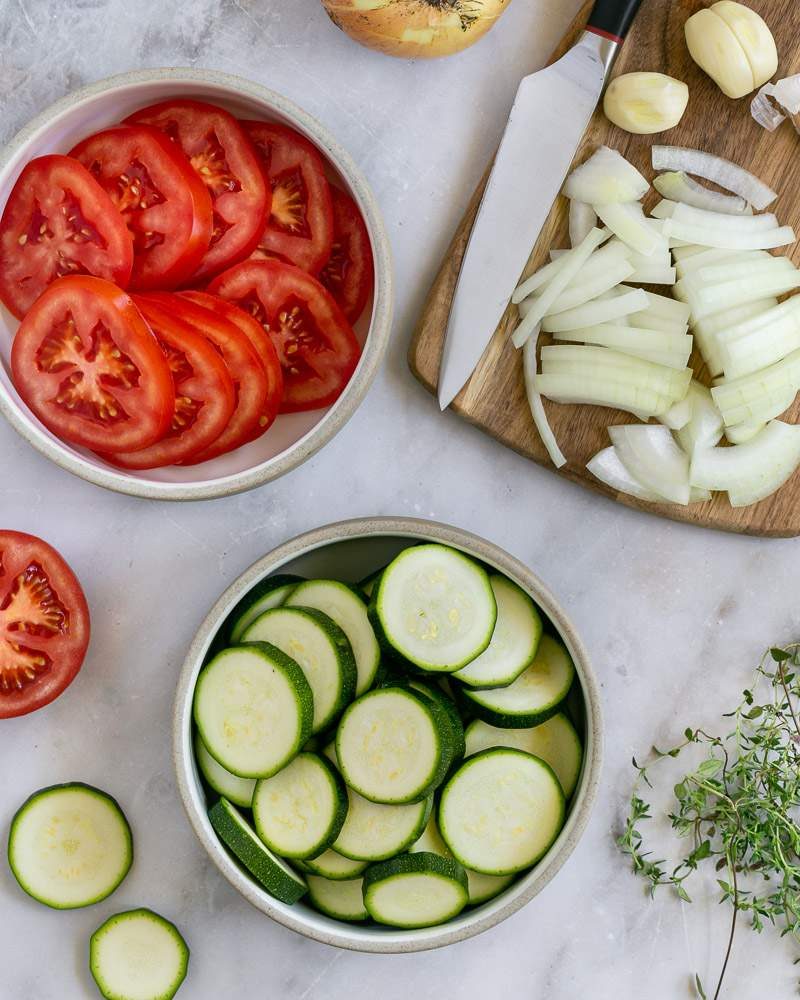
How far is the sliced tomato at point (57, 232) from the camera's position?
1.50 meters

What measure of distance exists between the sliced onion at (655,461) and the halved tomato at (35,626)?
999 millimetres

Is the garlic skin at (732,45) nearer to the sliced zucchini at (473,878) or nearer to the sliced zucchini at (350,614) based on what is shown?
the sliced zucchini at (350,614)

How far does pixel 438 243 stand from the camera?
1769 mm

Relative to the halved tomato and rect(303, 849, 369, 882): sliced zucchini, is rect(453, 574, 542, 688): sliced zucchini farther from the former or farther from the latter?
the halved tomato

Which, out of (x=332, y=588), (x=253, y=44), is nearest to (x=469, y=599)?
(x=332, y=588)

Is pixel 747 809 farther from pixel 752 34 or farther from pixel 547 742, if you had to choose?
pixel 752 34

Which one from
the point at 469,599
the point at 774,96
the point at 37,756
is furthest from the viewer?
the point at 37,756

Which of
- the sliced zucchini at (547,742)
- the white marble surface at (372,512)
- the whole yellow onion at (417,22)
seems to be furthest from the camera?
the white marble surface at (372,512)

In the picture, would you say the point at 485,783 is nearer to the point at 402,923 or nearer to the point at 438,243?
the point at 402,923

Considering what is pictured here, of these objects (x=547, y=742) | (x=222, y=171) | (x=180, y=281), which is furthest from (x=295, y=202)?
(x=547, y=742)

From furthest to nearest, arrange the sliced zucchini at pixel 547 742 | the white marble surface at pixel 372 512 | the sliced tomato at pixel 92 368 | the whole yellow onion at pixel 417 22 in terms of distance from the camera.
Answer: the white marble surface at pixel 372 512 → the sliced zucchini at pixel 547 742 → the whole yellow onion at pixel 417 22 → the sliced tomato at pixel 92 368

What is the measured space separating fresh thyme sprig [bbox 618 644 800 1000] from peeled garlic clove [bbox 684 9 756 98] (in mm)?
990

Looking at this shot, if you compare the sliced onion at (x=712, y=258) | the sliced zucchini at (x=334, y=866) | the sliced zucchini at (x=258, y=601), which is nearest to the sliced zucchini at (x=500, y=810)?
the sliced zucchini at (x=334, y=866)

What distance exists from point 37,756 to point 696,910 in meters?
1.28
